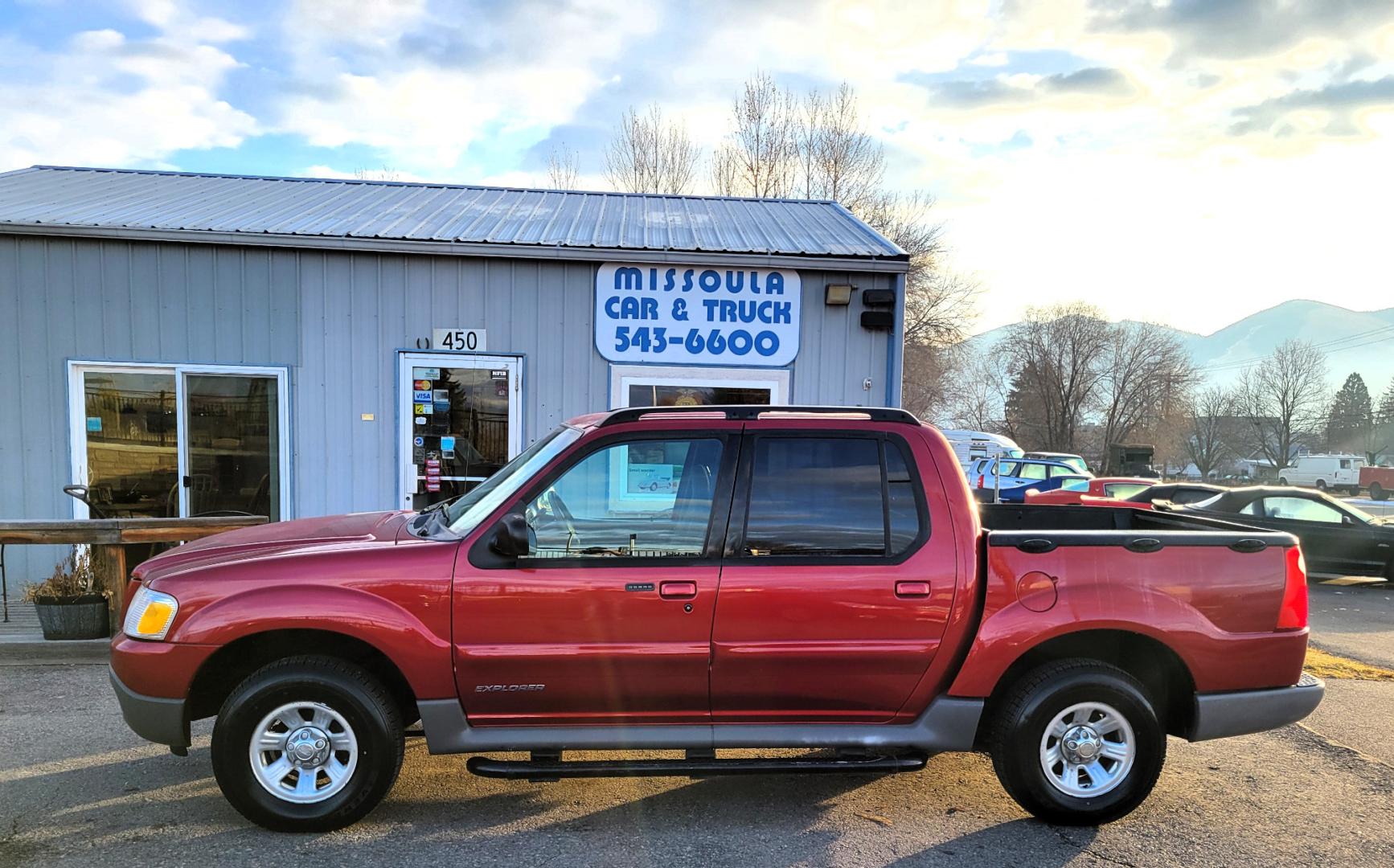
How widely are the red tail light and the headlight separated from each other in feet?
16.5

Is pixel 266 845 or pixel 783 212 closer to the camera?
pixel 266 845

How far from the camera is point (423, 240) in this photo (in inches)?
315

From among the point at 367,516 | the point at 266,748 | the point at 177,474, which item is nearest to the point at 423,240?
the point at 177,474

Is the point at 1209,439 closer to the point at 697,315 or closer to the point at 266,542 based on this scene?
the point at 697,315

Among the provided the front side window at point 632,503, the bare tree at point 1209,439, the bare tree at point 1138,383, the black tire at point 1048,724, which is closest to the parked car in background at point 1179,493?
the black tire at point 1048,724

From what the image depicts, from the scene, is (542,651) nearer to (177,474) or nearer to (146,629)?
(146,629)

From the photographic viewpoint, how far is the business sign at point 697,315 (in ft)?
27.4

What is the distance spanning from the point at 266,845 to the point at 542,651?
143 centimetres

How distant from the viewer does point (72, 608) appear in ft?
20.1

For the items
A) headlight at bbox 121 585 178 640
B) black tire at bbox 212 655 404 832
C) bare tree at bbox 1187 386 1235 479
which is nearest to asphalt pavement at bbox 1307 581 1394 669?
black tire at bbox 212 655 404 832

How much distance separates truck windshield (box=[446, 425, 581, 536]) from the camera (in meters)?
3.65

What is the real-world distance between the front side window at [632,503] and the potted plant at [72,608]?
486 centimetres

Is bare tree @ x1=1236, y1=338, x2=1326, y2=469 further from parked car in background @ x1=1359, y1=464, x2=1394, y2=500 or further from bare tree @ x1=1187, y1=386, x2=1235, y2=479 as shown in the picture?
parked car in background @ x1=1359, y1=464, x2=1394, y2=500

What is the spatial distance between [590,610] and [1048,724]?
216 cm
